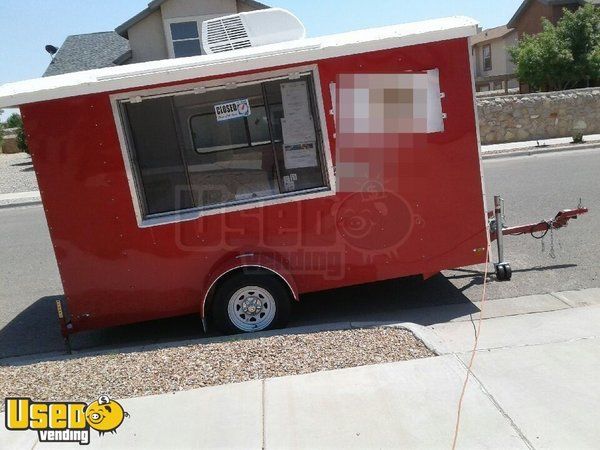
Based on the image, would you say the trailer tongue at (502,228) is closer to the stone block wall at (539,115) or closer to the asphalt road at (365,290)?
the asphalt road at (365,290)

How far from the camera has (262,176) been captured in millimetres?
5512

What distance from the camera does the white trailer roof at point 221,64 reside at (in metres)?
4.90

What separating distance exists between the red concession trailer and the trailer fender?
0.07 feet

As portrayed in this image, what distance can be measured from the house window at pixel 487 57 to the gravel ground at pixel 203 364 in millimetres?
42970

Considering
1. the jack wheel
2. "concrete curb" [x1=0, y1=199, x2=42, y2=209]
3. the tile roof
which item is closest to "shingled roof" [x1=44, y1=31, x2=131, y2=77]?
"concrete curb" [x1=0, y1=199, x2=42, y2=209]

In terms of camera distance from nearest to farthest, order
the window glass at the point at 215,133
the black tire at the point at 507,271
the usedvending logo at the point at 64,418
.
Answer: the usedvending logo at the point at 64,418, the window glass at the point at 215,133, the black tire at the point at 507,271

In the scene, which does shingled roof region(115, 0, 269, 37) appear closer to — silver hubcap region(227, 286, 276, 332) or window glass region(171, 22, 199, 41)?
window glass region(171, 22, 199, 41)

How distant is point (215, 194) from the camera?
17.7ft

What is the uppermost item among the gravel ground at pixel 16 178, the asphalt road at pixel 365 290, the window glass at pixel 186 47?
the window glass at pixel 186 47

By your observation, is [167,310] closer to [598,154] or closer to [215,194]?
[215,194]

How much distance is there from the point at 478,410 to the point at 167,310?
3078 mm

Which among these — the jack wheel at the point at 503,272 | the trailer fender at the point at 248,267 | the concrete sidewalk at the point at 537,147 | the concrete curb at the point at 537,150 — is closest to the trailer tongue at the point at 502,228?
the jack wheel at the point at 503,272

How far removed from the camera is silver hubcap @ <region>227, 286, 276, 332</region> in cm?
539

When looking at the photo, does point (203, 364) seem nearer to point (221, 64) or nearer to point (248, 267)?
point (248, 267)
